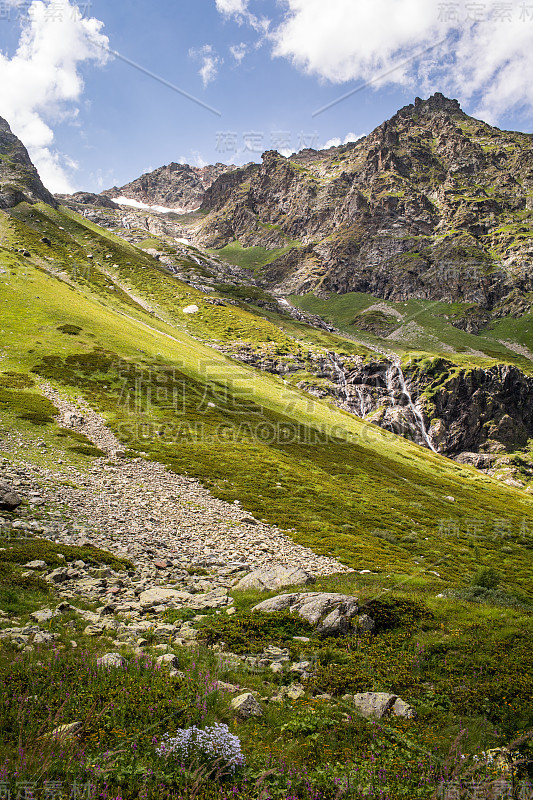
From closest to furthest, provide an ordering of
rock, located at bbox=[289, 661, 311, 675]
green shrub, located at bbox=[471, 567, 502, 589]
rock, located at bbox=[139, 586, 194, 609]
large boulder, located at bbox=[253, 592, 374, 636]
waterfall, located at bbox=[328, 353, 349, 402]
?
rock, located at bbox=[289, 661, 311, 675] < large boulder, located at bbox=[253, 592, 374, 636] < rock, located at bbox=[139, 586, 194, 609] < green shrub, located at bbox=[471, 567, 502, 589] < waterfall, located at bbox=[328, 353, 349, 402]

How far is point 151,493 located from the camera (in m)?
26.9

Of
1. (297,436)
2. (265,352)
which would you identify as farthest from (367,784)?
(265,352)

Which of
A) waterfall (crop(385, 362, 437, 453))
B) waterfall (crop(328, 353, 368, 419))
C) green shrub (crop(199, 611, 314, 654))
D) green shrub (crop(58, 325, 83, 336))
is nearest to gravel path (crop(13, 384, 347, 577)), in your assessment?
green shrub (crop(199, 611, 314, 654))

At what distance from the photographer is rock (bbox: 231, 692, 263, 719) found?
720cm

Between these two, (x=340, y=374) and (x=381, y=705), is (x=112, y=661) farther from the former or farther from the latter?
(x=340, y=374)

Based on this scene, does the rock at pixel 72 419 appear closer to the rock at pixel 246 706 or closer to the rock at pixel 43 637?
the rock at pixel 43 637

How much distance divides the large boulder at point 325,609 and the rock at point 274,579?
216 centimetres

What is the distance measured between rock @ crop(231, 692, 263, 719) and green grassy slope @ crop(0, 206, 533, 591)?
16816mm

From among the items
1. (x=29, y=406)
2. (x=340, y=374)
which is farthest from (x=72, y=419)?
(x=340, y=374)

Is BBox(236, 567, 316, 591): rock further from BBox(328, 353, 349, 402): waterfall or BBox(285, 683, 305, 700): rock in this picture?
BBox(328, 353, 349, 402): waterfall

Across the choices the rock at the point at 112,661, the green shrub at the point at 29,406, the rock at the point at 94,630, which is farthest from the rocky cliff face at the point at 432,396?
the rock at the point at 112,661

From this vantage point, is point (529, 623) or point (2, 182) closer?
point (529, 623)

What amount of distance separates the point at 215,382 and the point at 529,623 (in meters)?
66.9

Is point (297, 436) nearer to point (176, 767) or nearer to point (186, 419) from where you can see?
point (186, 419)
